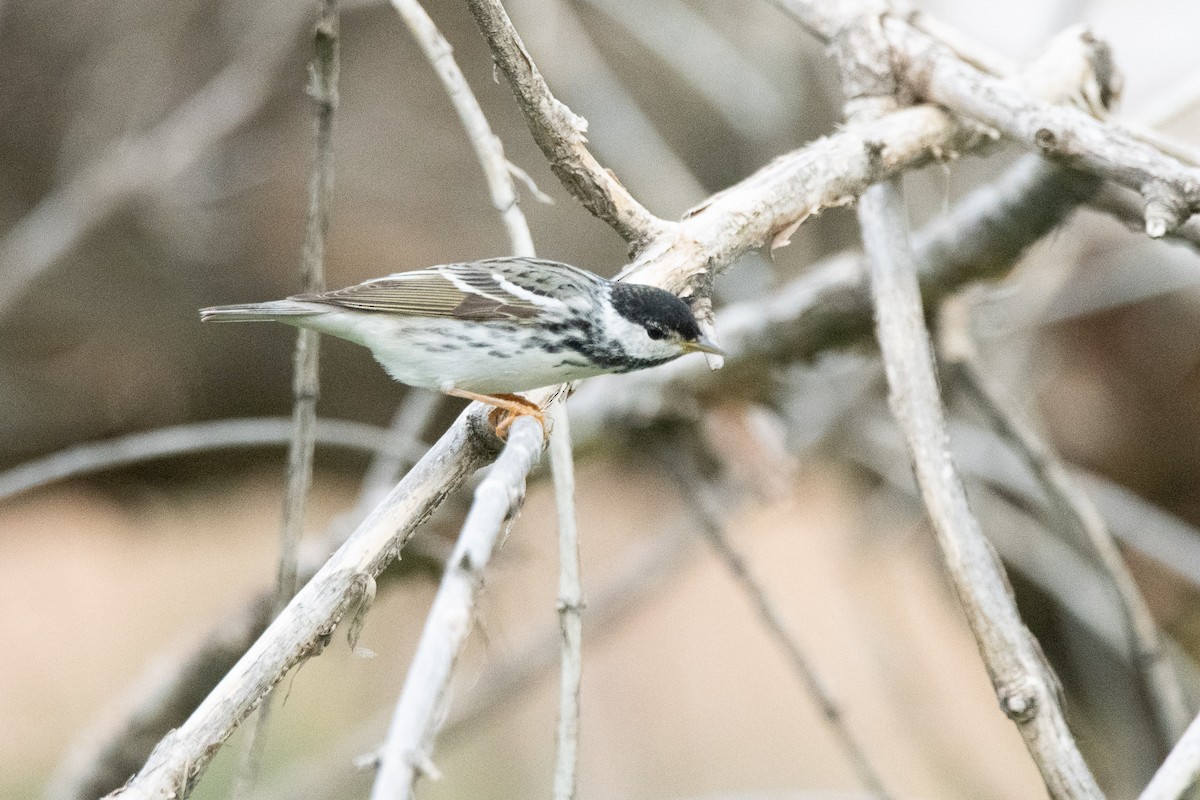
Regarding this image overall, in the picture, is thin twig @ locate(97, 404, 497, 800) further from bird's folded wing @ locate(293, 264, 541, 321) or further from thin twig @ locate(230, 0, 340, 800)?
bird's folded wing @ locate(293, 264, 541, 321)

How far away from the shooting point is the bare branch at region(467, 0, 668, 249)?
264cm

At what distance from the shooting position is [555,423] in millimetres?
3068

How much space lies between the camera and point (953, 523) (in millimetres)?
2803

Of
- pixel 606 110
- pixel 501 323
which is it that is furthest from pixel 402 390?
pixel 501 323

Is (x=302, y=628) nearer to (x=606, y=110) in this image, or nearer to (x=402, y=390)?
(x=606, y=110)

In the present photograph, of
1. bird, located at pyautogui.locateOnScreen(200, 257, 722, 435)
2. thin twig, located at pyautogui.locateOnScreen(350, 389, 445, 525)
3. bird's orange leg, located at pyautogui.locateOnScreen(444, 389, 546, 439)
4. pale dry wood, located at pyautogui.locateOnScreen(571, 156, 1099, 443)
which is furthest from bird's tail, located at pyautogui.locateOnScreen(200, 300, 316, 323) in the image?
pale dry wood, located at pyautogui.locateOnScreen(571, 156, 1099, 443)

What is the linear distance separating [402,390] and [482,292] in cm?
411

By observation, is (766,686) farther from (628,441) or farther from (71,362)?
(71,362)

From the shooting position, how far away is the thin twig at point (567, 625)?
Answer: 2.39 m

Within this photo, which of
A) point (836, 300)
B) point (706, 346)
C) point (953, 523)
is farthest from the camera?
point (836, 300)

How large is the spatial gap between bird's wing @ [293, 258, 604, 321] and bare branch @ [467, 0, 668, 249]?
0.32 m

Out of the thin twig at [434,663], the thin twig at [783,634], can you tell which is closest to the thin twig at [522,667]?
the thin twig at [783,634]

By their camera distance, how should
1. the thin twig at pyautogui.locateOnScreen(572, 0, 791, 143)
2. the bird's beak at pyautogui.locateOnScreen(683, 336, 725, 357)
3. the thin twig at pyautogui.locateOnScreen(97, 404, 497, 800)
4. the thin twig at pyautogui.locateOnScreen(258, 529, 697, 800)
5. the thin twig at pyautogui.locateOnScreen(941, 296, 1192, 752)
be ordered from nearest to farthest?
1. the thin twig at pyautogui.locateOnScreen(97, 404, 497, 800)
2. the bird's beak at pyautogui.locateOnScreen(683, 336, 725, 357)
3. the thin twig at pyautogui.locateOnScreen(941, 296, 1192, 752)
4. the thin twig at pyautogui.locateOnScreen(258, 529, 697, 800)
5. the thin twig at pyautogui.locateOnScreen(572, 0, 791, 143)

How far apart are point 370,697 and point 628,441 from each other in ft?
9.49
